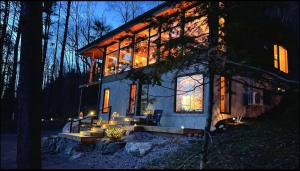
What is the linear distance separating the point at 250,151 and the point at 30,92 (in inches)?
201

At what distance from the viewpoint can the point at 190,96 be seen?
11.3 m

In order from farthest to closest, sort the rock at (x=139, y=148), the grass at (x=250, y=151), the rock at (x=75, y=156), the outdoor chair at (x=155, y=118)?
the outdoor chair at (x=155, y=118), the rock at (x=75, y=156), the rock at (x=139, y=148), the grass at (x=250, y=151)

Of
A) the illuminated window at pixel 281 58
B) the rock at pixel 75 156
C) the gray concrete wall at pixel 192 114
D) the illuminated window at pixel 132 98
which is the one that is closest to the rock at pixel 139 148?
the gray concrete wall at pixel 192 114

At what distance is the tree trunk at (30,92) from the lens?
475 centimetres

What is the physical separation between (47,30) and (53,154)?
53.7ft

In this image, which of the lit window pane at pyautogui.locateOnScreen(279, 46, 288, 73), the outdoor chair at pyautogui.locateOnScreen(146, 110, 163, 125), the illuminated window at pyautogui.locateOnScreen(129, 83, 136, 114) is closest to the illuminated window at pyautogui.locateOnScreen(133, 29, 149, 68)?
the illuminated window at pyautogui.locateOnScreen(129, 83, 136, 114)

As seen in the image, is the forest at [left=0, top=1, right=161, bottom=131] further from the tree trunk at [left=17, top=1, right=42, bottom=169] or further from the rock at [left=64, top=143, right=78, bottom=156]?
the tree trunk at [left=17, top=1, right=42, bottom=169]

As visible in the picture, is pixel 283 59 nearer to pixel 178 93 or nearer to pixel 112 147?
pixel 178 93

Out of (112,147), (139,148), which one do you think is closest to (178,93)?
(139,148)

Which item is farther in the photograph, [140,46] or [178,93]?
[178,93]

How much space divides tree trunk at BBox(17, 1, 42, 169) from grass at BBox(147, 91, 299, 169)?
10.8 ft

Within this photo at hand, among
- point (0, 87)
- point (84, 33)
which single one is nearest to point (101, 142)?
point (0, 87)

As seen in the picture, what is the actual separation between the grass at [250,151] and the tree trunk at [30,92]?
3.30m

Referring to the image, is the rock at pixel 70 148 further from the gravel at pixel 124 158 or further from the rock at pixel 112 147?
the rock at pixel 112 147
